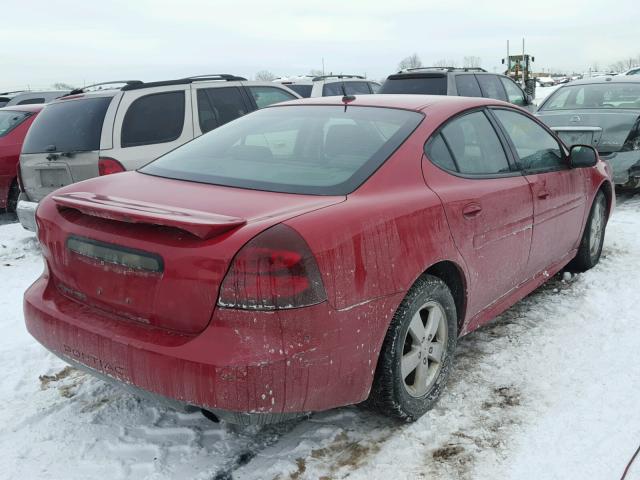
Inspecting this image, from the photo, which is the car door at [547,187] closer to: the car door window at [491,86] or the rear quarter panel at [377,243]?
the rear quarter panel at [377,243]

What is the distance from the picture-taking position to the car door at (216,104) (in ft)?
22.5

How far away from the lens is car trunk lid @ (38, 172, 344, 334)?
94.0 inches

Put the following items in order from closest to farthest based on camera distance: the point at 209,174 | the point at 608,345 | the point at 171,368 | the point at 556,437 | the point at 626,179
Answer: the point at 171,368 → the point at 556,437 → the point at 209,174 → the point at 608,345 → the point at 626,179

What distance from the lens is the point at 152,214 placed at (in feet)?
8.21

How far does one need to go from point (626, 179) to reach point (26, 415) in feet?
23.6

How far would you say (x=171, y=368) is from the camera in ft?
7.84

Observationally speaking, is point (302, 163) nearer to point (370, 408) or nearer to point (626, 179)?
point (370, 408)

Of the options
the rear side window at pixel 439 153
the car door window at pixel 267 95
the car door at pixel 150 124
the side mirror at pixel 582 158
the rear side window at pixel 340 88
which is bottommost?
the side mirror at pixel 582 158

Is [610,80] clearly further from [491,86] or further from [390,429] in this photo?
[390,429]

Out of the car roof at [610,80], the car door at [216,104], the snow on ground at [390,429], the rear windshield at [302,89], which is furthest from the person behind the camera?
the rear windshield at [302,89]

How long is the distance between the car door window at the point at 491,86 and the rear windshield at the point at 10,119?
6.62m

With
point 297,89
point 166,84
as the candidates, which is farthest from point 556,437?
point 297,89

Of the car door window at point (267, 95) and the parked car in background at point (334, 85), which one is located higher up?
the parked car in background at point (334, 85)

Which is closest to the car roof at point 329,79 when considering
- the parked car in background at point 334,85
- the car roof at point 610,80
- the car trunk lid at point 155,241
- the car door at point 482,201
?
the parked car in background at point 334,85
